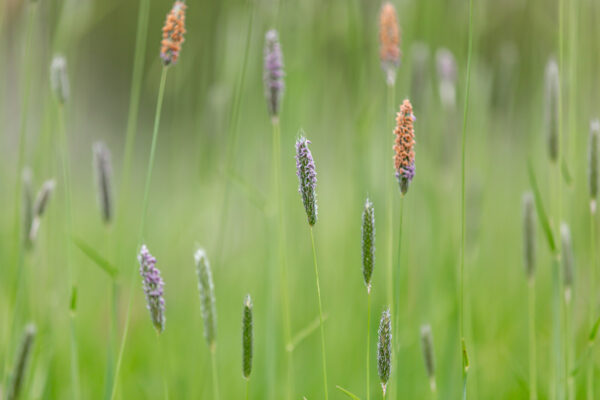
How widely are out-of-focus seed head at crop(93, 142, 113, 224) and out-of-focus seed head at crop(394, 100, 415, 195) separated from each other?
543 mm

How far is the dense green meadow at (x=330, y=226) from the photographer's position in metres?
1.10

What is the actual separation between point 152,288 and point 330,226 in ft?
5.22

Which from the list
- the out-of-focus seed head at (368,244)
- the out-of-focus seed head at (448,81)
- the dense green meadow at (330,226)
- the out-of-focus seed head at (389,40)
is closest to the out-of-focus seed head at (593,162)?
the dense green meadow at (330,226)

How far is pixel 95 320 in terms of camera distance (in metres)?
1.87

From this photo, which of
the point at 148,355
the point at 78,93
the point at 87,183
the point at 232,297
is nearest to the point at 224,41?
the point at 78,93

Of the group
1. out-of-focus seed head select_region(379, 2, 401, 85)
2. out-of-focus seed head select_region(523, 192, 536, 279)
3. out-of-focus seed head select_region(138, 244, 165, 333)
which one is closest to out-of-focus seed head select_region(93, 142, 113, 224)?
out-of-focus seed head select_region(138, 244, 165, 333)

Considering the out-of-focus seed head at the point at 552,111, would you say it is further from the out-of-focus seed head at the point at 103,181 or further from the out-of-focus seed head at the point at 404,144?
the out-of-focus seed head at the point at 103,181

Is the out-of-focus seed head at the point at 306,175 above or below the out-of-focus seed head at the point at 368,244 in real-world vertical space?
above

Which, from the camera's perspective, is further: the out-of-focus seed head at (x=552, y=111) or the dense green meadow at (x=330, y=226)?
the dense green meadow at (x=330, y=226)

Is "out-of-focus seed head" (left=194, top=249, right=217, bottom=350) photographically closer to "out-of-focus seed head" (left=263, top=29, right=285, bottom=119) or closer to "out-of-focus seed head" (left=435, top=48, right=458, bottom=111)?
"out-of-focus seed head" (left=263, top=29, right=285, bottom=119)

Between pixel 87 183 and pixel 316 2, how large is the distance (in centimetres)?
237

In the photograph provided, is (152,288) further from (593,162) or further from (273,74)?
(593,162)

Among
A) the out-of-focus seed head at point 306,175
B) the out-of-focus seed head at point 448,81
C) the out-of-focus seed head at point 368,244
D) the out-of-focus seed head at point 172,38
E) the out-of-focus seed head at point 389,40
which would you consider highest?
the out-of-focus seed head at point 448,81

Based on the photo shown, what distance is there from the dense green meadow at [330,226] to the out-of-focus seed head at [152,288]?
0.30 metres
